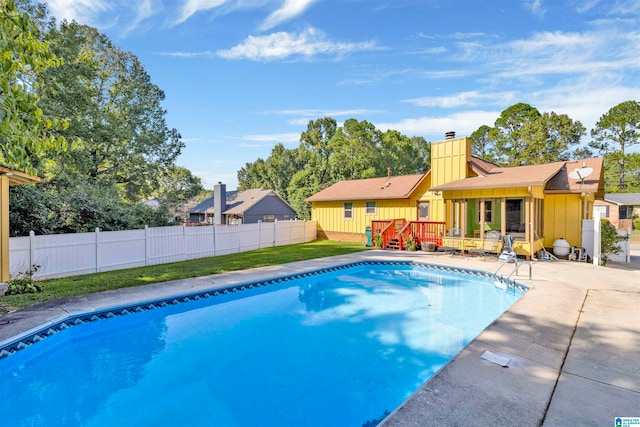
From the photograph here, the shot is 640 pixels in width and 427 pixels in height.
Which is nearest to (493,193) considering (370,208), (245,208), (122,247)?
(370,208)

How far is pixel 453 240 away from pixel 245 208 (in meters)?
19.3

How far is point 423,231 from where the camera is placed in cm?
1600

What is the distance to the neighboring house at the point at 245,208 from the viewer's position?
29.2 m

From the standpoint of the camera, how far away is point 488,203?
15.6 metres

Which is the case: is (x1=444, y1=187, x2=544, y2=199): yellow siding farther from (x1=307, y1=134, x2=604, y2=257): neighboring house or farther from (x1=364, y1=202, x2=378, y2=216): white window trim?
(x1=364, y1=202, x2=378, y2=216): white window trim

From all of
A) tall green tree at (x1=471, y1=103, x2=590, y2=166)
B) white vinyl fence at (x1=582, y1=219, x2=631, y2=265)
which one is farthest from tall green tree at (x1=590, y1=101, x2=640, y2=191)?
white vinyl fence at (x1=582, y1=219, x2=631, y2=265)

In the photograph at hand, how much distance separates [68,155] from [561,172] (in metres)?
23.2

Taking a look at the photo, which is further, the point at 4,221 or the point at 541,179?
the point at 541,179

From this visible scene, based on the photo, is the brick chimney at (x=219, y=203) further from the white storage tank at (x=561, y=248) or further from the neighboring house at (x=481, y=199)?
the white storage tank at (x=561, y=248)

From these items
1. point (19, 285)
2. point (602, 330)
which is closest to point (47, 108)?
point (19, 285)

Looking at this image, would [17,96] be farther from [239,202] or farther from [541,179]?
[239,202]

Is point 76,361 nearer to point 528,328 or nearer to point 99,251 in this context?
point 99,251

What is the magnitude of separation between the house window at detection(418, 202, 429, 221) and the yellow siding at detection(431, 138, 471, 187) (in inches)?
51.8

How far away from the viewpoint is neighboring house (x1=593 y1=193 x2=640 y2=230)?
2741 centimetres
